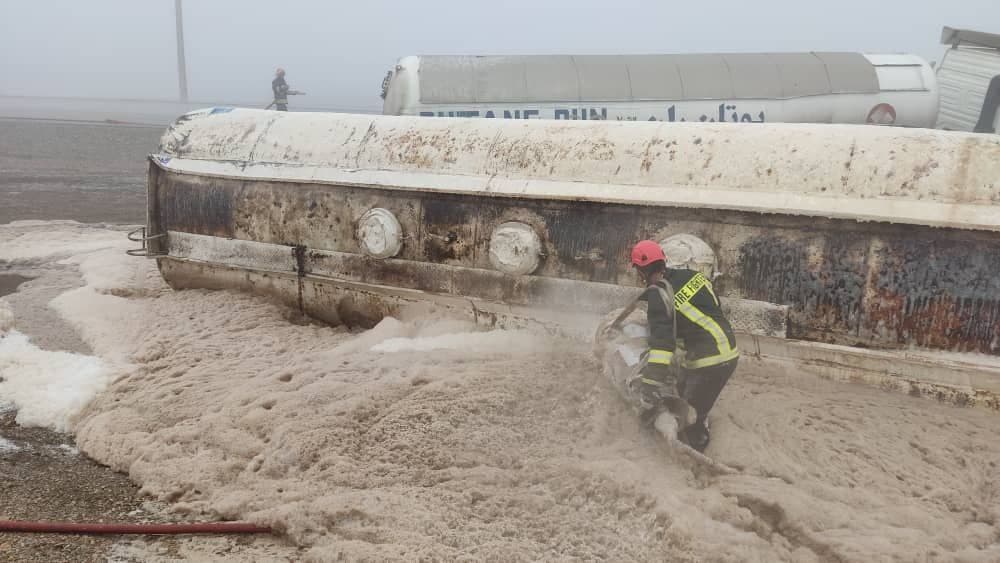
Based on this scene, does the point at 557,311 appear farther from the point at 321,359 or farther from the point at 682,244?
the point at 321,359

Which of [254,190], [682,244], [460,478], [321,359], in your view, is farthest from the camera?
[254,190]

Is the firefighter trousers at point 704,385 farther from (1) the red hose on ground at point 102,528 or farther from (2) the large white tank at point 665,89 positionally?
(2) the large white tank at point 665,89

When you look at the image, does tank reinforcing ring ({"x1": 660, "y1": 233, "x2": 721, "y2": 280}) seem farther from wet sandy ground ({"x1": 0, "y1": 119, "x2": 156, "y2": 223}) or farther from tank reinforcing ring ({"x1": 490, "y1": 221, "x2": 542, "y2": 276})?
wet sandy ground ({"x1": 0, "y1": 119, "x2": 156, "y2": 223})

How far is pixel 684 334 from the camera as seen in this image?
3.52 m

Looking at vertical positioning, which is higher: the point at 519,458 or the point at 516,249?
the point at 516,249

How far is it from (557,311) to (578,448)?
104cm

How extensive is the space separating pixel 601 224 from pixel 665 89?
17.1 feet

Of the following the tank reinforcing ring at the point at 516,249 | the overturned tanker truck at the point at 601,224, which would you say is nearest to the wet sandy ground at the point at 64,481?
the overturned tanker truck at the point at 601,224

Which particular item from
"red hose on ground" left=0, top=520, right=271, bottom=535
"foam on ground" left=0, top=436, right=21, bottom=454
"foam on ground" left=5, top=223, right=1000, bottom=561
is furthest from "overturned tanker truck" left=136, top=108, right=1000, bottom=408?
"red hose on ground" left=0, top=520, right=271, bottom=535

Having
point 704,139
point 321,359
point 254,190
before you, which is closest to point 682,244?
point 704,139

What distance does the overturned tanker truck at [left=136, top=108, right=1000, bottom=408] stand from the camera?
365 cm

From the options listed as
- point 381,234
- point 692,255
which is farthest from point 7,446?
point 692,255

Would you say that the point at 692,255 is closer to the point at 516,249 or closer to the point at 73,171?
the point at 516,249

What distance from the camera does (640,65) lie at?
9.07 m
